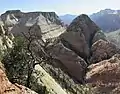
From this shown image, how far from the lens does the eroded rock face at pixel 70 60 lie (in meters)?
77.7

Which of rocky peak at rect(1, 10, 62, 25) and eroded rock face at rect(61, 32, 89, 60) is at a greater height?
eroded rock face at rect(61, 32, 89, 60)

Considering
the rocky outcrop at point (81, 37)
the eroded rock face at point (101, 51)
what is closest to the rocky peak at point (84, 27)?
the rocky outcrop at point (81, 37)

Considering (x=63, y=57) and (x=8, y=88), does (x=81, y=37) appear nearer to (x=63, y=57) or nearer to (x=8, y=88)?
(x=63, y=57)

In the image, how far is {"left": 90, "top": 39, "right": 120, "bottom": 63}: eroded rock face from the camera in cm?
8312

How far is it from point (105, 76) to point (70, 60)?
13.5m

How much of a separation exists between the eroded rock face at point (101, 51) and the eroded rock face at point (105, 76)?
6.34m

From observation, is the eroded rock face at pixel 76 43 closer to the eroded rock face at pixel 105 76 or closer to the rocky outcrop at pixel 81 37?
the rocky outcrop at pixel 81 37

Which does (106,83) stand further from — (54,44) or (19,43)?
(19,43)

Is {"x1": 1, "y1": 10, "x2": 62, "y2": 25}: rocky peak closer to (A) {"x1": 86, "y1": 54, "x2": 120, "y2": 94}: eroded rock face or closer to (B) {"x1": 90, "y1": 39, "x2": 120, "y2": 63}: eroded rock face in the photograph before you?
(B) {"x1": 90, "y1": 39, "x2": 120, "y2": 63}: eroded rock face

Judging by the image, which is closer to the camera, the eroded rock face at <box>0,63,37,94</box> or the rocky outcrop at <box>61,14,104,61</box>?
the eroded rock face at <box>0,63,37,94</box>

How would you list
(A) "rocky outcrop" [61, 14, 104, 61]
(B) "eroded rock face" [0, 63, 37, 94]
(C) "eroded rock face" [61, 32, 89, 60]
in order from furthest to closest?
(A) "rocky outcrop" [61, 14, 104, 61] < (C) "eroded rock face" [61, 32, 89, 60] < (B) "eroded rock face" [0, 63, 37, 94]

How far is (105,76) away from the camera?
69125 mm

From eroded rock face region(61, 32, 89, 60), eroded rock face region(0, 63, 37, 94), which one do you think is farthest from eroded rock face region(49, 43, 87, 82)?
eroded rock face region(0, 63, 37, 94)

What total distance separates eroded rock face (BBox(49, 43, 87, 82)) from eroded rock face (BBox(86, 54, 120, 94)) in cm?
276
